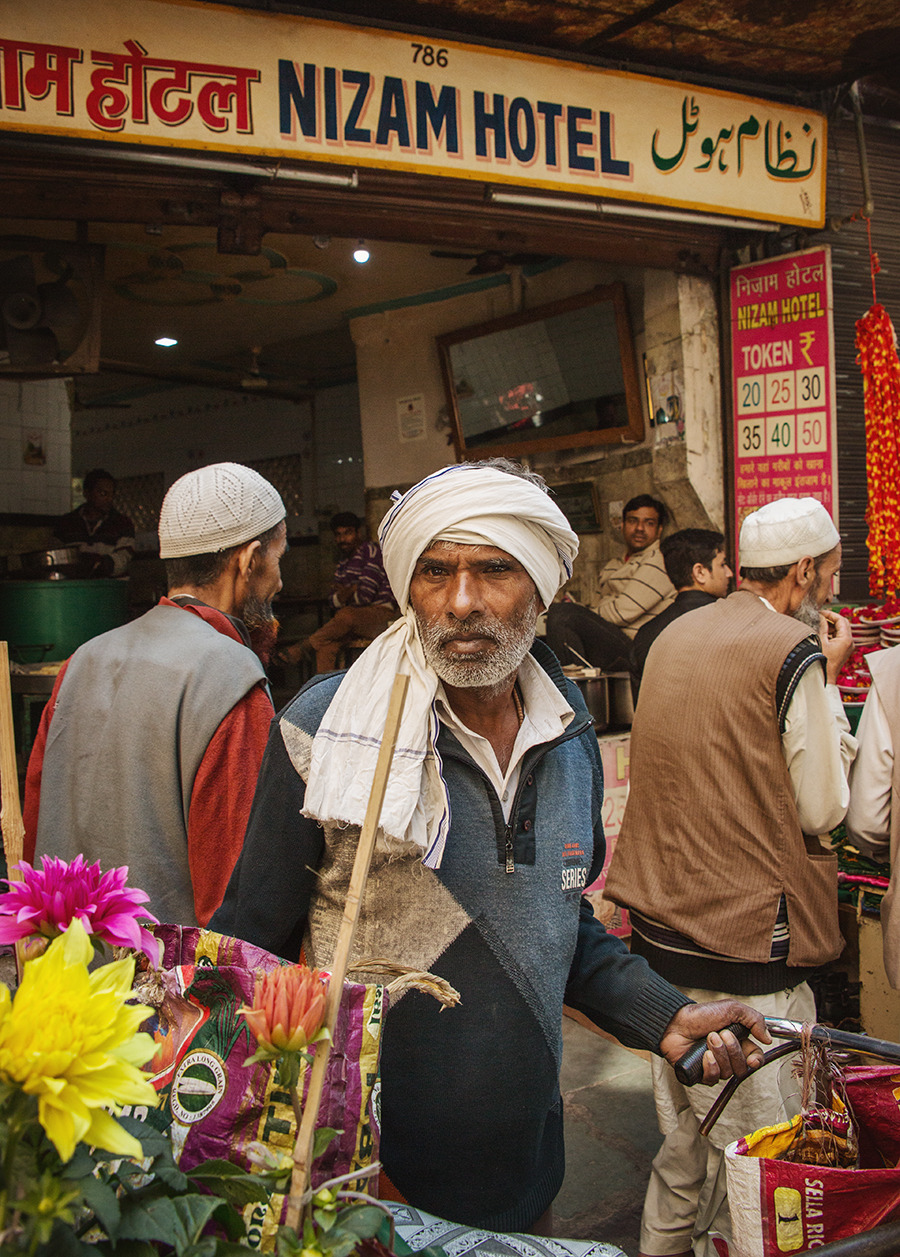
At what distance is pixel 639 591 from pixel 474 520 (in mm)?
4133

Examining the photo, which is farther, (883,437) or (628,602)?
(628,602)

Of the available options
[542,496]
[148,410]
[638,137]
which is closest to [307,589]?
[148,410]

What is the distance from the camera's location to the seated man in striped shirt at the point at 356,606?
Answer: 705 cm

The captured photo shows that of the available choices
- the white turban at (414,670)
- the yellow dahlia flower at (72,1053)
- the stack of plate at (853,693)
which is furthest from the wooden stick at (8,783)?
the stack of plate at (853,693)

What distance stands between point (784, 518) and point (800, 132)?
2941 millimetres

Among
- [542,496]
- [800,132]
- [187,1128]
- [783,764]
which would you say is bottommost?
[187,1128]

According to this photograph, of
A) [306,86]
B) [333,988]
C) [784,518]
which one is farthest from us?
[306,86]

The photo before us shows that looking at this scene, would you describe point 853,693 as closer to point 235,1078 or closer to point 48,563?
point 235,1078

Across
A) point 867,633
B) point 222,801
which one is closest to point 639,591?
point 867,633

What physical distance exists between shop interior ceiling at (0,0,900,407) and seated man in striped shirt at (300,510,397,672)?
6.91 ft

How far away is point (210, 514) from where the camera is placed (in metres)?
2.33

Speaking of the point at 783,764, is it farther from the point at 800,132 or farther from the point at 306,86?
the point at 800,132

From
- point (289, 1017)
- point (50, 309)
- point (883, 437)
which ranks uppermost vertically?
point (50, 309)

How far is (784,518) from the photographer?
2908mm
